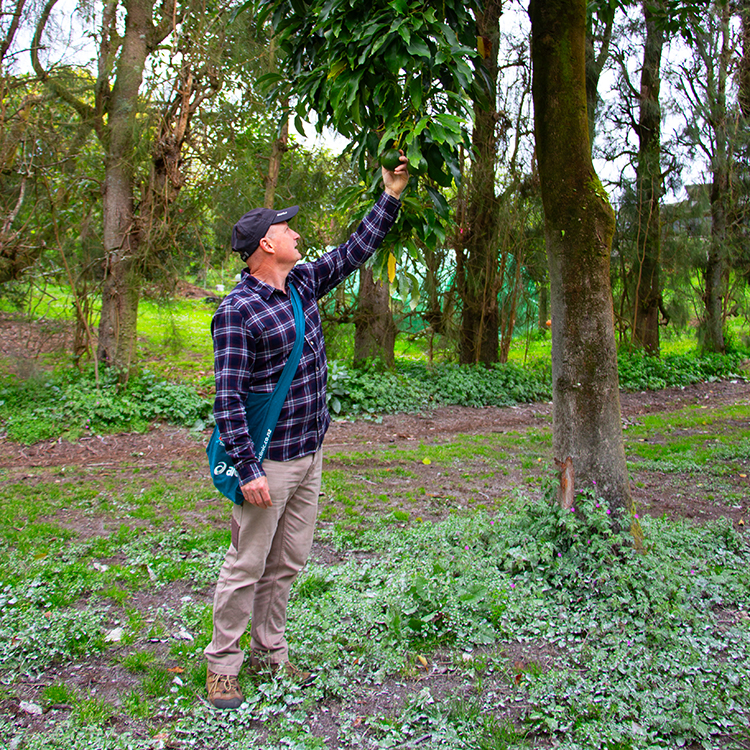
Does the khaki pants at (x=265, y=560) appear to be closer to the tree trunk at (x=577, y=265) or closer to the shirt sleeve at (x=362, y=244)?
the shirt sleeve at (x=362, y=244)

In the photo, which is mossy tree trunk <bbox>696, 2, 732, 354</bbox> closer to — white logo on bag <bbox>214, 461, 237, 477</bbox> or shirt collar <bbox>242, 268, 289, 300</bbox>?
shirt collar <bbox>242, 268, 289, 300</bbox>

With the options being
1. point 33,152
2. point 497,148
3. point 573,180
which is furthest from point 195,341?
point 573,180

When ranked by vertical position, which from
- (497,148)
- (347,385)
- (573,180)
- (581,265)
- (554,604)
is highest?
(497,148)

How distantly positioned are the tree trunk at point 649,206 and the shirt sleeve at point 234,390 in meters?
14.4

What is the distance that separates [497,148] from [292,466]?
426 inches

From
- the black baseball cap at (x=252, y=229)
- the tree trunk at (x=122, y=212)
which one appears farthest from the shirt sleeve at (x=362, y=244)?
the tree trunk at (x=122, y=212)

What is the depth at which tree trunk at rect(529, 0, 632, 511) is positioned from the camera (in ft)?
13.1

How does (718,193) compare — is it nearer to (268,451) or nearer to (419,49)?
(419,49)

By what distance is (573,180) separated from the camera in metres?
4.02

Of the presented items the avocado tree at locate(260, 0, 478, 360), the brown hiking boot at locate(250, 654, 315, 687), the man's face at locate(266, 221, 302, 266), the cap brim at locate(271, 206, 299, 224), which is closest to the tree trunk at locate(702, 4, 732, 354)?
the avocado tree at locate(260, 0, 478, 360)

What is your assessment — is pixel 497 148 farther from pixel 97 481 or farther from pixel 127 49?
pixel 97 481

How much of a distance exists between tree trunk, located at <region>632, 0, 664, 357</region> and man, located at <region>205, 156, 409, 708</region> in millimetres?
14101

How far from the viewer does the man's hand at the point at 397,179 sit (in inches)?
127

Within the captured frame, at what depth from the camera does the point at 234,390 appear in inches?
107
